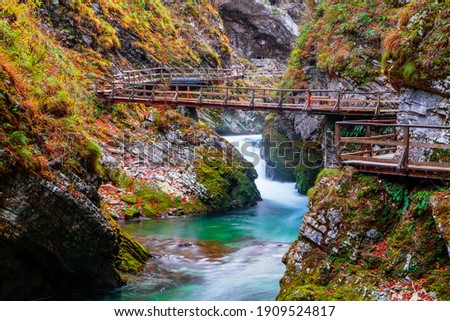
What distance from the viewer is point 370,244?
8.80 m

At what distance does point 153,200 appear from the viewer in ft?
64.4

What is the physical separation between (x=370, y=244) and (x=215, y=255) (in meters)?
7.00

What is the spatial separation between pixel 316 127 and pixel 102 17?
15.6 m

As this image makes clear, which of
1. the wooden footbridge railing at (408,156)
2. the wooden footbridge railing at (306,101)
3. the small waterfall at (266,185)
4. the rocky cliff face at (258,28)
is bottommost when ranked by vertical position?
the small waterfall at (266,185)

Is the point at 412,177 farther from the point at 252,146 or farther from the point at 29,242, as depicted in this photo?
the point at 252,146

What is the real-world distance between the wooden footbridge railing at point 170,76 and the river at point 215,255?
31.0 feet

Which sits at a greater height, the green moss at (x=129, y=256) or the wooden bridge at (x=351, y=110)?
the wooden bridge at (x=351, y=110)

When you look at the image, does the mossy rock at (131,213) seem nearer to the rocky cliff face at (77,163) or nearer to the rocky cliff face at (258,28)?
the rocky cliff face at (77,163)

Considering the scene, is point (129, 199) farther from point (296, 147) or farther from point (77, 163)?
point (296, 147)

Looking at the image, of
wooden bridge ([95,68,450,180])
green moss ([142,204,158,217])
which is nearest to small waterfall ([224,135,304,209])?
wooden bridge ([95,68,450,180])

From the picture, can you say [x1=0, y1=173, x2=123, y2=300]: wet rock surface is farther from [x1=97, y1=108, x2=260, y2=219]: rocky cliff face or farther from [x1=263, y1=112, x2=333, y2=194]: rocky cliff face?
[x1=263, y1=112, x2=333, y2=194]: rocky cliff face

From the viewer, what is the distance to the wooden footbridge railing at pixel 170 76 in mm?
25109

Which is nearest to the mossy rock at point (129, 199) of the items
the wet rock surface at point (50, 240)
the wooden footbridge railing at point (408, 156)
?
the wet rock surface at point (50, 240)

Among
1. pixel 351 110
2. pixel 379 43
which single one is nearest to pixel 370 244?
pixel 351 110
